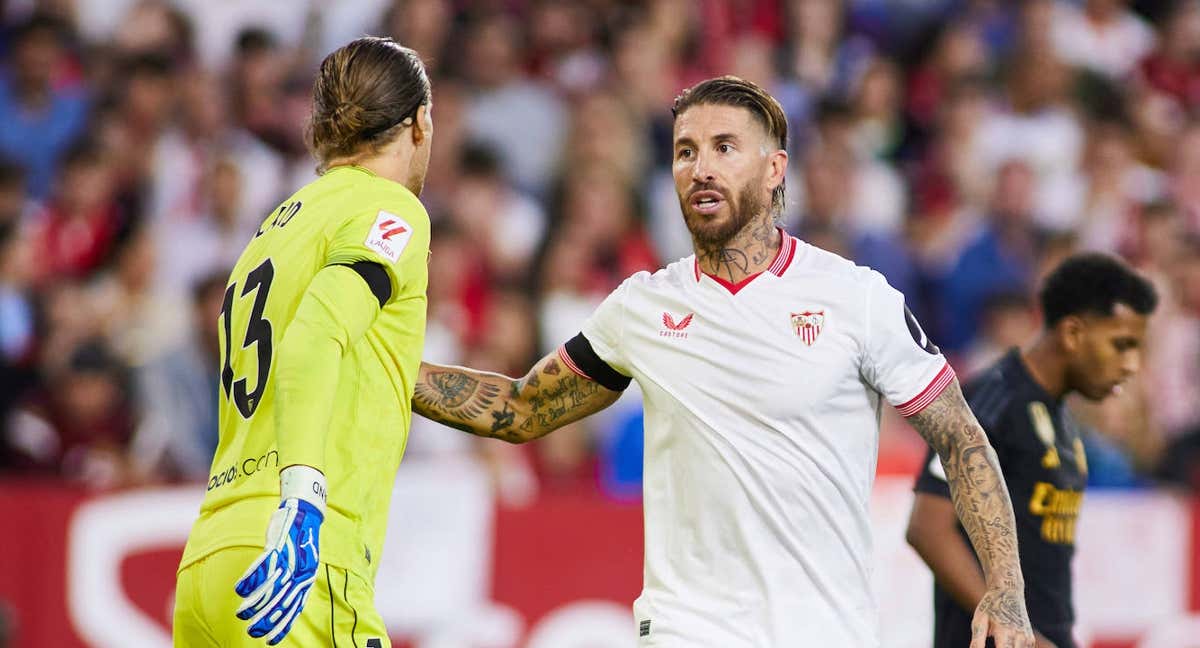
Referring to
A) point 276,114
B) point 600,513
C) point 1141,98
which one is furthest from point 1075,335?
point 1141,98

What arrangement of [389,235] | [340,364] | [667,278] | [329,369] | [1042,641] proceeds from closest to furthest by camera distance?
[329,369], [340,364], [389,235], [667,278], [1042,641]

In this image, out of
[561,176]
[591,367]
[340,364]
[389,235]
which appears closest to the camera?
[340,364]

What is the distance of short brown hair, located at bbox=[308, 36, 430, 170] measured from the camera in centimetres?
453

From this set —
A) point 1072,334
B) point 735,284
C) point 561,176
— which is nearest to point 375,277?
point 735,284

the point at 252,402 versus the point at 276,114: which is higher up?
the point at 276,114

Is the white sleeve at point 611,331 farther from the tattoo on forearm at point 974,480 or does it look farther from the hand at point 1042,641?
the hand at point 1042,641

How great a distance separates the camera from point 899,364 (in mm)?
4762

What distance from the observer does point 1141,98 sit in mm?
13797

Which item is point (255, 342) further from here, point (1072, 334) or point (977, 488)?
Result: point (1072, 334)

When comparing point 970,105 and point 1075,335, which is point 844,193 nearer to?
point 970,105

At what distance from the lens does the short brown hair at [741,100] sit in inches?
198

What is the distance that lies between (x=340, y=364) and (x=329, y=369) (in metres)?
0.17

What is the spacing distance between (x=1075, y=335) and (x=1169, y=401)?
18.4 ft

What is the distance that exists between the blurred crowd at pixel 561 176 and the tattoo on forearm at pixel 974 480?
510cm
